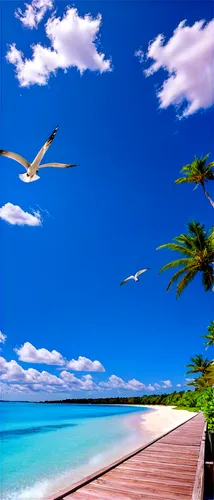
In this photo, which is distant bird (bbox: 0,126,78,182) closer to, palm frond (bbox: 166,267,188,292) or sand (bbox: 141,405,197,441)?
sand (bbox: 141,405,197,441)

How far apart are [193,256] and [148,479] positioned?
1108 centimetres

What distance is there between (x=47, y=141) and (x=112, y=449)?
10.5 m

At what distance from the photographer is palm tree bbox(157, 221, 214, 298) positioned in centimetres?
1416

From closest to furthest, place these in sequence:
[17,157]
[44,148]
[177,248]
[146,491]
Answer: [146,491] < [44,148] < [17,157] < [177,248]

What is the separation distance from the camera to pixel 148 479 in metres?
4.32

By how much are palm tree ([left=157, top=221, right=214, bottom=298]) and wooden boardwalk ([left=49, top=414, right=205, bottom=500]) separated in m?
8.81

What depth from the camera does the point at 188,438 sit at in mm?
8133

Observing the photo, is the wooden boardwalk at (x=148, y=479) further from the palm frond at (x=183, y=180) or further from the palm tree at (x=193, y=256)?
the palm frond at (x=183, y=180)

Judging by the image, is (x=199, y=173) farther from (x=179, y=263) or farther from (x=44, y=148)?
(x=44, y=148)

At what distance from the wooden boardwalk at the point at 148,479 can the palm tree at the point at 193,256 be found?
8812mm

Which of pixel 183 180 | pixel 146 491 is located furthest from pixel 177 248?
pixel 146 491

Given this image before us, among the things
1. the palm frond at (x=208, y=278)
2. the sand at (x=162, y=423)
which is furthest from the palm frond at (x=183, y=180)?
the sand at (x=162, y=423)

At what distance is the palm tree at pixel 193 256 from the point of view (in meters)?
14.2

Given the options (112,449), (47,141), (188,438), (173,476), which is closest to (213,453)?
(188,438)
